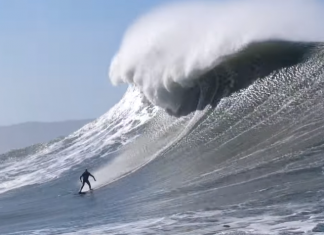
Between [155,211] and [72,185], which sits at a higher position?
[72,185]

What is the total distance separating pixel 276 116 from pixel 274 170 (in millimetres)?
3910

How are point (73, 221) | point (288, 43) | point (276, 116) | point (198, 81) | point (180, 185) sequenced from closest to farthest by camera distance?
1. point (73, 221)
2. point (180, 185)
3. point (276, 116)
4. point (288, 43)
5. point (198, 81)

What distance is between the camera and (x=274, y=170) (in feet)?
40.6

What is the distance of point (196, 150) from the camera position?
16922 mm

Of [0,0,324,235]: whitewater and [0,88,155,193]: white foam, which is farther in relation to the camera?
[0,88,155,193]: white foam

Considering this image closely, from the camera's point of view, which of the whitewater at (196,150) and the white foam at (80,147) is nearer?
the whitewater at (196,150)

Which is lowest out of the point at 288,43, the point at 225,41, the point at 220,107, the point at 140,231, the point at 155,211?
the point at 140,231

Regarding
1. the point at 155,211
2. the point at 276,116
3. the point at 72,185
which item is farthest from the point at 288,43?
the point at 155,211

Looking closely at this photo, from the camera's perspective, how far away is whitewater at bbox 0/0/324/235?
10492 mm

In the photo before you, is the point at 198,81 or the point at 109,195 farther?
the point at 198,81

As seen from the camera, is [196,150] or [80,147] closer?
[196,150]

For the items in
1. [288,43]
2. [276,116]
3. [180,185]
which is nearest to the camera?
[180,185]

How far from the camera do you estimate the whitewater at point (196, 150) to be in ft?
34.4

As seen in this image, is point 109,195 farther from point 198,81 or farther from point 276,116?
point 198,81
